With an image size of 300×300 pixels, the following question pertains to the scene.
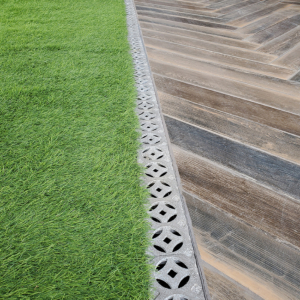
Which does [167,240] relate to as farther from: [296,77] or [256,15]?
[256,15]

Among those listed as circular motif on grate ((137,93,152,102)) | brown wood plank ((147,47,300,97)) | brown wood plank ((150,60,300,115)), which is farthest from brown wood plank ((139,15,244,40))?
circular motif on grate ((137,93,152,102))

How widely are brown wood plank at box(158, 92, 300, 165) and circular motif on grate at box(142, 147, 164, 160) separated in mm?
295

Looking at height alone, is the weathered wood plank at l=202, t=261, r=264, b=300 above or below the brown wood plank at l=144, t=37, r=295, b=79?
below

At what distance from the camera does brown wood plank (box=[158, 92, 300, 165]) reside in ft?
3.87

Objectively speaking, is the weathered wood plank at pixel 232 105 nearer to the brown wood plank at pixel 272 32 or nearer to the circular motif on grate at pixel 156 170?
the circular motif on grate at pixel 156 170

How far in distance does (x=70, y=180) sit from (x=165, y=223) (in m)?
0.40

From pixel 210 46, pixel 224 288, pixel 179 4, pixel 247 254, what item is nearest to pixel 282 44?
pixel 210 46

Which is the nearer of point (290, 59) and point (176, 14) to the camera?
point (290, 59)

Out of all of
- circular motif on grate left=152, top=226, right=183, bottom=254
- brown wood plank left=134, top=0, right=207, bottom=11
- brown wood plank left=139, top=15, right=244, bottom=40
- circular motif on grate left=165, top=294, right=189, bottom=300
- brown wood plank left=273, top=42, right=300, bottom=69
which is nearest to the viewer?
circular motif on grate left=165, top=294, right=189, bottom=300

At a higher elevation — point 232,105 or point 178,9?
point 178,9

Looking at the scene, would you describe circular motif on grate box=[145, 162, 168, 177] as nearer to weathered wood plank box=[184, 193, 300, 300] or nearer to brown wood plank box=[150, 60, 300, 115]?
weathered wood plank box=[184, 193, 300, 300]

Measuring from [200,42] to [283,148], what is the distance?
160 centimetres

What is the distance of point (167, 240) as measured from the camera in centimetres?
81

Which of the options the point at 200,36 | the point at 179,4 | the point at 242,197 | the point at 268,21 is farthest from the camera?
the point at 179,4
